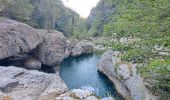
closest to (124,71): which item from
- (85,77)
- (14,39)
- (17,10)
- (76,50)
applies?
(85,77)

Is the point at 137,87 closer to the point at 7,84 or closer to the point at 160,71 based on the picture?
the point at 160,71

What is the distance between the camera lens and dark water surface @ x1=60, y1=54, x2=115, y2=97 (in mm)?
36719

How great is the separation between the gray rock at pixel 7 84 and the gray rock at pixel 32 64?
1722cm

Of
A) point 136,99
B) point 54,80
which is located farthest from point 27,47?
point 136,99

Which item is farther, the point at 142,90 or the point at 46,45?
the point at 46,45

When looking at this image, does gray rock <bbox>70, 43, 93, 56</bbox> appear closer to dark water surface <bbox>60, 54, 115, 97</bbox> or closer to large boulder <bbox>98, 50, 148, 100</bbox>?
dark water surface <bbox>60, 54, 115, 97</bbox>

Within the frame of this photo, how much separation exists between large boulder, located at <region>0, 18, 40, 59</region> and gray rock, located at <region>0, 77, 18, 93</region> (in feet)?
43.2

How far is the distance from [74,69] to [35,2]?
24600 mm

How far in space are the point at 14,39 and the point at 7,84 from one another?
16.3 metres

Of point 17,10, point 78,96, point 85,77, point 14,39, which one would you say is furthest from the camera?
point 17,10

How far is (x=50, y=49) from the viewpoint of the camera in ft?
162

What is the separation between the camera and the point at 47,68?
160ft

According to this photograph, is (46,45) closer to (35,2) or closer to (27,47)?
(27,47)

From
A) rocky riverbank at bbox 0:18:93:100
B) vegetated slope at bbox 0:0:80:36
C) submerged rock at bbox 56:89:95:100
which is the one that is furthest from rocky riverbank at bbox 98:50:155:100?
vegetated slope at bbox 0:0:80:36
